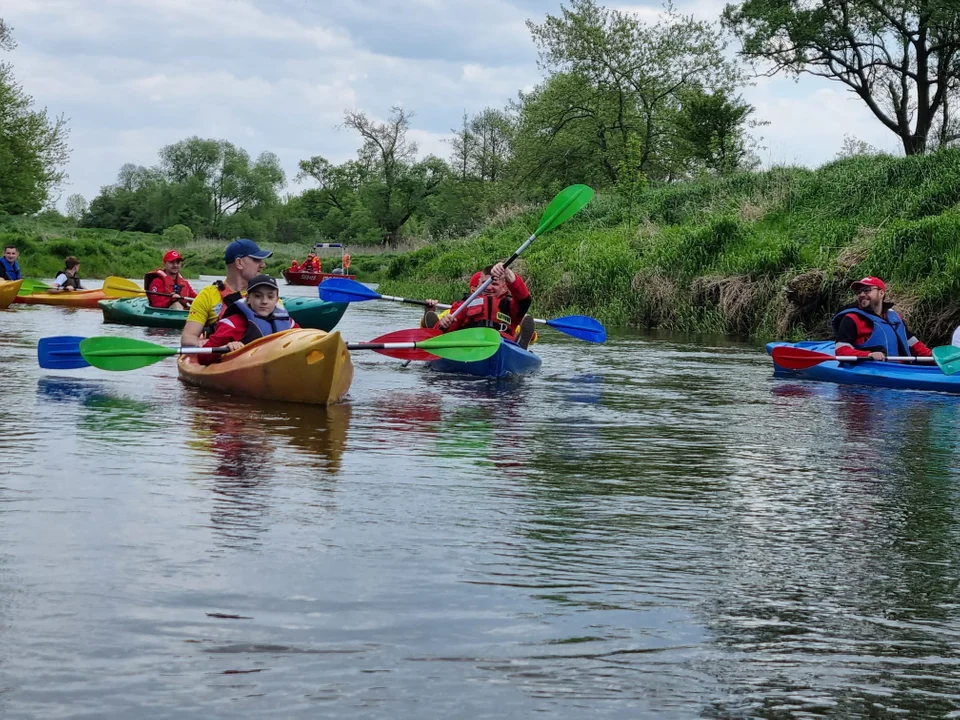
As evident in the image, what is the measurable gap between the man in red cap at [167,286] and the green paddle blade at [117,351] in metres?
6.47

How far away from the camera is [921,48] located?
28609 mm

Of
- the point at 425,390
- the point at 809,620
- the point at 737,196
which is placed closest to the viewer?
the point at 809,620

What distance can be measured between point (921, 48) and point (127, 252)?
26555 millimetres

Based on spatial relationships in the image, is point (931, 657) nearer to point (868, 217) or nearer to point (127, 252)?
point (868, 217)

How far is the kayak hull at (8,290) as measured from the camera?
17.3 metres

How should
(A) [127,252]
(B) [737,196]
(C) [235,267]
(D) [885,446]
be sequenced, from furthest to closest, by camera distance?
(A) [127,252] < (B) [737,196] < (C) [235,267] < (D) [885,446]

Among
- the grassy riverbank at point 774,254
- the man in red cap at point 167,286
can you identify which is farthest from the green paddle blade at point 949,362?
the man in red cap at point 167,286

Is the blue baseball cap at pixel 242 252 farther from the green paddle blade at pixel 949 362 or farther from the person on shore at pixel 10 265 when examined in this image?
the person on shore at pixel 10 265

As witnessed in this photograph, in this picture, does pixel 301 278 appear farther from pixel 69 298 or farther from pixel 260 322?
pixel 260 322

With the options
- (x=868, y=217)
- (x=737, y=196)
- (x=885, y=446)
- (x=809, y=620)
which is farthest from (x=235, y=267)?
(x=737, y=196)

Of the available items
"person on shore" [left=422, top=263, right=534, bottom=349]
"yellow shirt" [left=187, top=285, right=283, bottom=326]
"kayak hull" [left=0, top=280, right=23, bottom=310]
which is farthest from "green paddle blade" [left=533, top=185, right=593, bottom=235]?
"kayak hull" [left=0, top=280, right=23, bottom=310]

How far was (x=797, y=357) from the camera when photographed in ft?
35.2

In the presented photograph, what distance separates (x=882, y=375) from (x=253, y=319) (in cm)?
534

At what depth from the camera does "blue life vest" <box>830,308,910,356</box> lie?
1027cm
